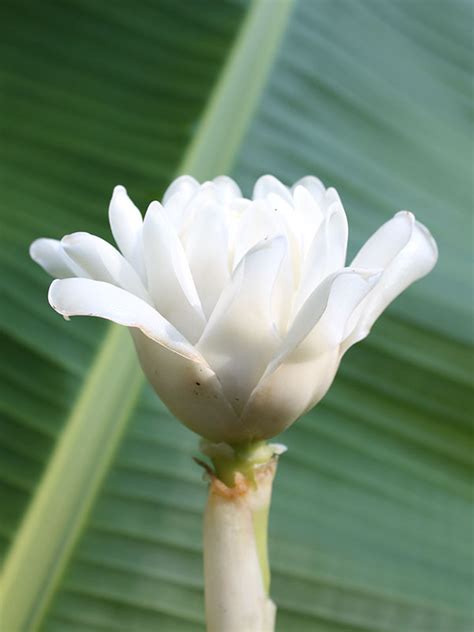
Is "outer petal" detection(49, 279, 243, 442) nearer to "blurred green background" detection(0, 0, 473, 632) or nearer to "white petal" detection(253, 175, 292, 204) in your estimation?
"white petal" detection(253, 175, 292, 204)

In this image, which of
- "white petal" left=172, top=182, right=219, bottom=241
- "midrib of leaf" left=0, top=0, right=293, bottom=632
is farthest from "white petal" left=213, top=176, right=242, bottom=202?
"midrib of leaf" left=0, top=0, right=293, bottom=632

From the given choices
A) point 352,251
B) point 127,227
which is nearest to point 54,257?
point 127,227

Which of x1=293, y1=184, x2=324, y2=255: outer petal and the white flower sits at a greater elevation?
x1=293, y1=184, x2=324, y2=255: outer petal

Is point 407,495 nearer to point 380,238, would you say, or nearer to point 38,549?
point 38,549

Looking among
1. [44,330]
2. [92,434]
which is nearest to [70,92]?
[44,330]

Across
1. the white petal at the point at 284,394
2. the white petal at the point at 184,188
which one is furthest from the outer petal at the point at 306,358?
the white petal at the point at 184,188

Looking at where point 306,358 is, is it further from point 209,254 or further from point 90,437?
point 90,437
